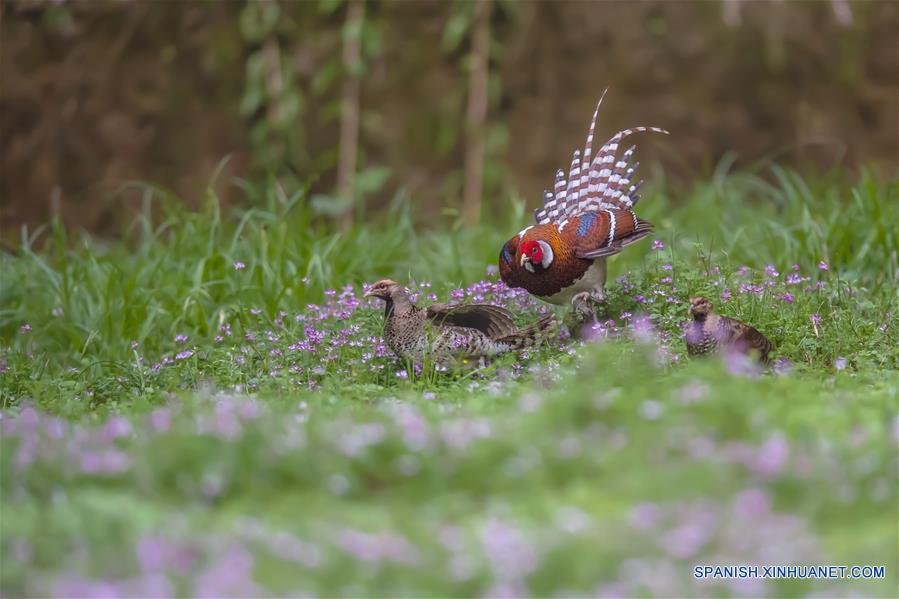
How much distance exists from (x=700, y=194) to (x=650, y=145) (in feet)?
3.29

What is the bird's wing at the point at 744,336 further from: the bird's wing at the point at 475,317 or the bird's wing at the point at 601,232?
the bird's wing at the point at 475,317

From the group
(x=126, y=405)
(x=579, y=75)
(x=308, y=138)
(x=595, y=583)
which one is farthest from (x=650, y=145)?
(x=595, y=583)

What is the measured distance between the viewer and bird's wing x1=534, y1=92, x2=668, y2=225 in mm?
6254

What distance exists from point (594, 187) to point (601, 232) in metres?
0.59

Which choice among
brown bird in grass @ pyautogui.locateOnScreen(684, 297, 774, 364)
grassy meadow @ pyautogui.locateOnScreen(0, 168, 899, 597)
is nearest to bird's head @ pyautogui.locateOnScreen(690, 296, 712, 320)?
brown bird in grass @ pyautogui.locateOnScreen(684, 297, 774, 364)

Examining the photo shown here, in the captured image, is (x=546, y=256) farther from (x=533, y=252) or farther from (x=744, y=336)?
(x=744, y=336)

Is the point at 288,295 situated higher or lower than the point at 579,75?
lower

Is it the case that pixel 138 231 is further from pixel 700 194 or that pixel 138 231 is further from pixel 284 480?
pixel 284 480

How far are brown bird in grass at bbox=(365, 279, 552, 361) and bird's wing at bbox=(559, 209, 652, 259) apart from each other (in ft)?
1.33

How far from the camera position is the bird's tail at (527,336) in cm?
561

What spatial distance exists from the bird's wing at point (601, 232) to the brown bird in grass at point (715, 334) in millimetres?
718

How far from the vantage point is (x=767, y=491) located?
118 inches

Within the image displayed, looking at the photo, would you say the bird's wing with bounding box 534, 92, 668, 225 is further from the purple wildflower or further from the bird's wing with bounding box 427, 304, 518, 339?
the purple wildflower

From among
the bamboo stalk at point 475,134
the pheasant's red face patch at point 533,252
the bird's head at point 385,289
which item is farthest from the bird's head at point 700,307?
the bamboo stalk at point 475,134
